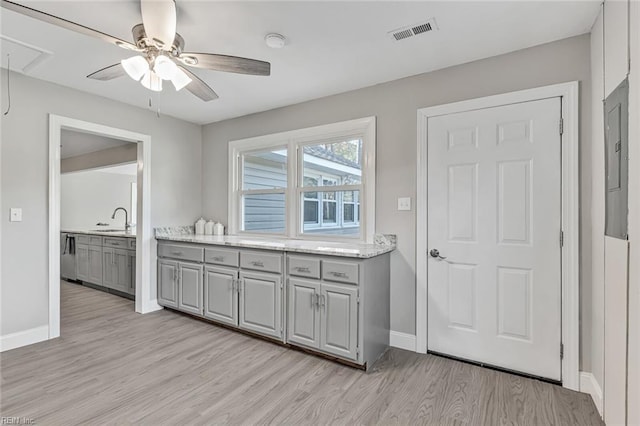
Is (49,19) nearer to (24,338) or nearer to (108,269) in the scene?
(24,338)

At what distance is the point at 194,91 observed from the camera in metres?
2.32

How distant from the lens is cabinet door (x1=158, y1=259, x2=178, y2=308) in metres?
3.76

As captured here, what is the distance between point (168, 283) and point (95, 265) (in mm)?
2075

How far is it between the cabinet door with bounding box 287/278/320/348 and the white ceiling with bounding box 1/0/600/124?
1.84 meters

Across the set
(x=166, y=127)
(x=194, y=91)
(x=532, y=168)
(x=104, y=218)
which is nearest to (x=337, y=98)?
(x=194, y=91)

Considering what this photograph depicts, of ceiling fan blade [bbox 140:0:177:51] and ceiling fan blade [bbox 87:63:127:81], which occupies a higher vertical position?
ceiling fan blade [bbox 140:0:177:51]

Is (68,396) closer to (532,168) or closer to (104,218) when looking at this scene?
(532,168)

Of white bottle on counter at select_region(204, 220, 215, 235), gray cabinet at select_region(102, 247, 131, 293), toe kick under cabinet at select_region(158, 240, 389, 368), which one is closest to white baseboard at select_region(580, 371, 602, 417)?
toe kick under cabinet at select_region(158, 240, 389, 368)

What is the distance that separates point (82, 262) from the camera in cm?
530

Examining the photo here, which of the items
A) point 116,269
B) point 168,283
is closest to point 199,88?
point 168,283

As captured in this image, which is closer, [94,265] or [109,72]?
[109,72]

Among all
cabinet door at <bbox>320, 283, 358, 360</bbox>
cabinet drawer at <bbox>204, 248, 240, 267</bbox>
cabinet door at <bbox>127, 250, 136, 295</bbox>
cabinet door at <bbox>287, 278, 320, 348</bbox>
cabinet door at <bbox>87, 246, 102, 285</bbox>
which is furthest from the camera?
cabinet door at <bbox>87, 246, 102, 285</bbox>

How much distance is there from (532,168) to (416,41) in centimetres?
125

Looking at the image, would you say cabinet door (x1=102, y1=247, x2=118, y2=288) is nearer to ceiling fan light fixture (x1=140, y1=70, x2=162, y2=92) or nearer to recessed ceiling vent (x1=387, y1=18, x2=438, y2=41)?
ceiling fan light fixture (x1=140, y1=70, x2=162, y2=92)
